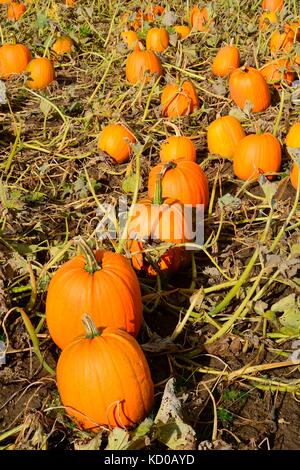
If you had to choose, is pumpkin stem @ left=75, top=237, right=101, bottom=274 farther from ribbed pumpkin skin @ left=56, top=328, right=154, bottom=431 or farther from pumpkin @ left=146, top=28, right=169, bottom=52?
pumpkin @ left=146, top=28, right=169, bottom=52

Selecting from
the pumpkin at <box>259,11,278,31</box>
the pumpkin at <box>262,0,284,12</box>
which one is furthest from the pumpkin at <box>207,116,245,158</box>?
the pumpkin at <box>262,0,284,12</box>

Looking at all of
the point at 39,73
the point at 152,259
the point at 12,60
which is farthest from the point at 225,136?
the point at 12,60

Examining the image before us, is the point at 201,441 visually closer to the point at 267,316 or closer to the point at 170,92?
the point at 267,316

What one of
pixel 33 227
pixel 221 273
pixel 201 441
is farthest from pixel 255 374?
pixel 33 227

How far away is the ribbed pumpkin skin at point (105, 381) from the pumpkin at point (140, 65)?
144 inches

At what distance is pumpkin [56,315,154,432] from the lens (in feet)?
7.78

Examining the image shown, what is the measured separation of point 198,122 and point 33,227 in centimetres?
188

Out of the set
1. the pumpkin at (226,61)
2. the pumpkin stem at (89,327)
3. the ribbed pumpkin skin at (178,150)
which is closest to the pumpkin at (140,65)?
the pumpkin at (226,61)

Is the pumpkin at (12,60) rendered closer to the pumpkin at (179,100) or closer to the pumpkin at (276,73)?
the pumpkin at (179,100)

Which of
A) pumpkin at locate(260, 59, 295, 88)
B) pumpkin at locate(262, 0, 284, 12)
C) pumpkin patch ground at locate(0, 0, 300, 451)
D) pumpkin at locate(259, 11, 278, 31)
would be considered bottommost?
pumpkin patch ground at locate(0, 0, 300, 451)

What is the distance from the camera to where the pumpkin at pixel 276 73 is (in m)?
5.36

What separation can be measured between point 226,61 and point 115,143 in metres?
1.73

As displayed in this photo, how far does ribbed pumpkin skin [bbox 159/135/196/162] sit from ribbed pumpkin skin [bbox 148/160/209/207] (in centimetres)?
42

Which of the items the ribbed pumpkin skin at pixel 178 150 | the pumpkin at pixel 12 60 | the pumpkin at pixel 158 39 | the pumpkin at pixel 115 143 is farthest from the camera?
the pumpkin at pixel 158 39
